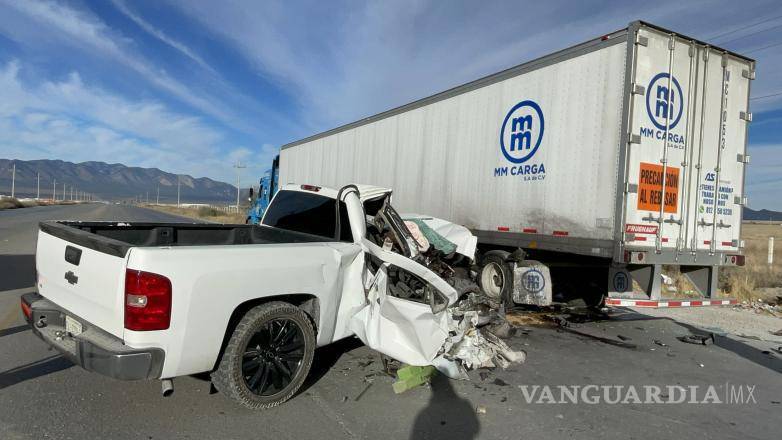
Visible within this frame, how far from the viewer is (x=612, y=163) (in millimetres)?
6215

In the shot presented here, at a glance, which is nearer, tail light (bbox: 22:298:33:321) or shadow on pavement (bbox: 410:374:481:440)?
shadow on pavement (bbox: 410:374:481:440)

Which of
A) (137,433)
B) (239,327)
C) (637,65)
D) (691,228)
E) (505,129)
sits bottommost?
(137,433)

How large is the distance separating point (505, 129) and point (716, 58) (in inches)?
114

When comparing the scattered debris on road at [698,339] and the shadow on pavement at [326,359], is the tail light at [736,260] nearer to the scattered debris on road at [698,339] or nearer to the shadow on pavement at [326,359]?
the scattered debris on road at [698,339]

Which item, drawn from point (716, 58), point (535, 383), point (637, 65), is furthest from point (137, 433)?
point (716, 58)

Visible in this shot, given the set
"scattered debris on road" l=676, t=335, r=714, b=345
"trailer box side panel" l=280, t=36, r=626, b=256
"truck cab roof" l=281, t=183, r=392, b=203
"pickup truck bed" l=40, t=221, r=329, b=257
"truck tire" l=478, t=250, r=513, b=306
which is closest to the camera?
"pickup truck bed" l=40, t=221, r=329, b=257

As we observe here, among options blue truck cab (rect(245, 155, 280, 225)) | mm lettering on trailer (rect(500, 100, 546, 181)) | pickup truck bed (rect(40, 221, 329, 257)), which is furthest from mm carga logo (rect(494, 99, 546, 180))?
blue truck cab (rect(245, 155, 280, 225))

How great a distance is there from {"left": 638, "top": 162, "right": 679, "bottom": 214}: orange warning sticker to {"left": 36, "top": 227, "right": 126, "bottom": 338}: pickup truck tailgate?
221 inches

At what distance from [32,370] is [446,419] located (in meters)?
3.50

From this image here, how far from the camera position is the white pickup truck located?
10.2 ft

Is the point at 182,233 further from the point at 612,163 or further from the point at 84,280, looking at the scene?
the point at 612,163

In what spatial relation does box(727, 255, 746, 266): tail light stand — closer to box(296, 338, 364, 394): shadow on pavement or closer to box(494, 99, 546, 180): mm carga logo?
box(494, 99, 546, 180): mm carga logo

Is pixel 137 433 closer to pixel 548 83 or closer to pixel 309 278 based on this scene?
pixel 309 278

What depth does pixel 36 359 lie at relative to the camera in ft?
14.9
